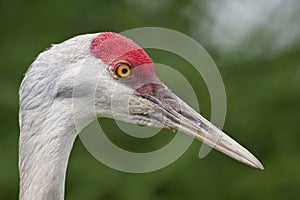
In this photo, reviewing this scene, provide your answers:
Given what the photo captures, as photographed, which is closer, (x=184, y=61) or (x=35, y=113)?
(x=35, y=113)

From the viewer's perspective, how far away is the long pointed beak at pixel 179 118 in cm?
351

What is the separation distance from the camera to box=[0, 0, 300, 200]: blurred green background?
598cm

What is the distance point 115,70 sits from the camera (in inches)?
136

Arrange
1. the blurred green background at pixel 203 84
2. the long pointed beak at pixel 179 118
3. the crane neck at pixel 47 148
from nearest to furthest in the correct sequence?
the crane neck at pixel 47 148, the long pointed beak at pixel 179 118, the blurred green background at pixel 203 84

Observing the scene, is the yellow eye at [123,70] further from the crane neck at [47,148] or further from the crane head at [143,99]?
the crane neck at [47,148]

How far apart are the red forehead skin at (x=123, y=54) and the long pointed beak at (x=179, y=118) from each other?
6 centimetres

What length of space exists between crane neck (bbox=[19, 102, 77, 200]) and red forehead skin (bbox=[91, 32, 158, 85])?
0.97ft

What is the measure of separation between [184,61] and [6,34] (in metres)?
1.43

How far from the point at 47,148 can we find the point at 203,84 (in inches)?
110

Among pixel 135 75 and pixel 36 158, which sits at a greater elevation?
pixel 135 75

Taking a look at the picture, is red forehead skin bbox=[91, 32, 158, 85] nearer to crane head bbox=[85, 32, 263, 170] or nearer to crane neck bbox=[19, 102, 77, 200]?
crane head bbox=[85, 32, 263, 170]

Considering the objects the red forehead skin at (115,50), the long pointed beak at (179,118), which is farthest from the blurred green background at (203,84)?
the red forehead skin at (115,50)

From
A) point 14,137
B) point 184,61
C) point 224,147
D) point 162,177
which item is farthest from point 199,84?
point 224,147

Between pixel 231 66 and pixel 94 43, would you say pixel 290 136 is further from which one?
pixel 94 43
